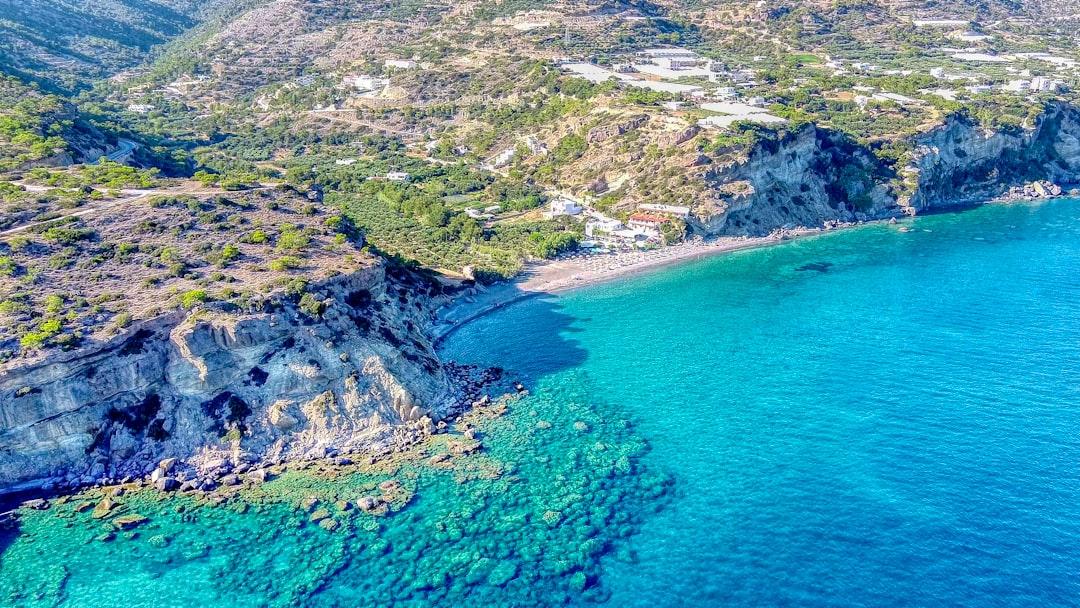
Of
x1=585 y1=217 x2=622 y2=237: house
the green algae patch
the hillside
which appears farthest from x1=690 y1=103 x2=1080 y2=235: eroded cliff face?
the hillside

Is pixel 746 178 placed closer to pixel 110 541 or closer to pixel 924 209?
pixel 924 209

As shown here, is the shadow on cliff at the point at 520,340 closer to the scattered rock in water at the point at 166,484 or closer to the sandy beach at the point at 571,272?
the sandy beach at the point at 571,272

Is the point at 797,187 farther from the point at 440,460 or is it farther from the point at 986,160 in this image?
the point at 440,460

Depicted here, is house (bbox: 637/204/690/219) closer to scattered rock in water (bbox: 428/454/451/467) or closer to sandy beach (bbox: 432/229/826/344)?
sandy beach (bbox: 432/229/826/344)

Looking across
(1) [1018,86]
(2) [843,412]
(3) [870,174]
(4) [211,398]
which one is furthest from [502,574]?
(1) [1018,86]

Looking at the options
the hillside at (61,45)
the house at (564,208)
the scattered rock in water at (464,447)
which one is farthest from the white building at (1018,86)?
the hillside at (61,45)

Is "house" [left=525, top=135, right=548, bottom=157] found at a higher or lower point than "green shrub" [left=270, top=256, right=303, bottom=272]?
higher
